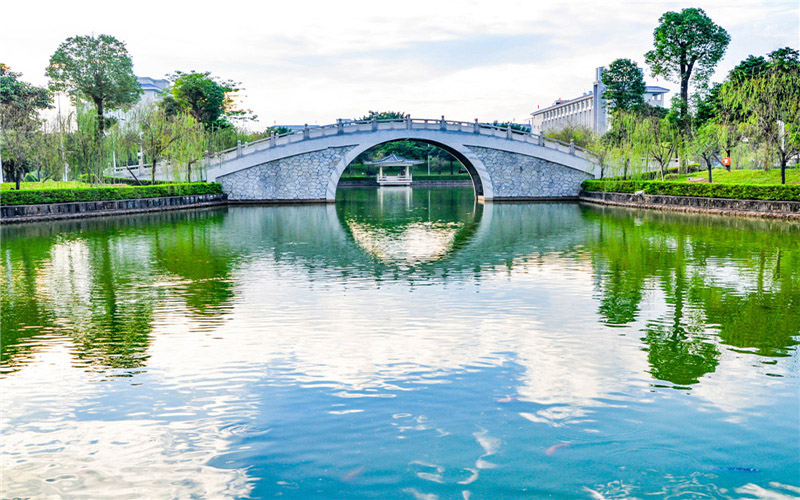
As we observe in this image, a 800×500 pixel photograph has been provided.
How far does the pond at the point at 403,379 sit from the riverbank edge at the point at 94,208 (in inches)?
498

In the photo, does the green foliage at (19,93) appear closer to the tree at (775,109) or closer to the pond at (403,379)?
the pond at (403,379)

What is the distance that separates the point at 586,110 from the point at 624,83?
48.8m

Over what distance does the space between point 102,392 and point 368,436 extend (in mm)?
2793

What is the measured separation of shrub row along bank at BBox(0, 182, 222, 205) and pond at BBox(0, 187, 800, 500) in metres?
13.3

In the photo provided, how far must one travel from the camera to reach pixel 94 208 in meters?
29.2

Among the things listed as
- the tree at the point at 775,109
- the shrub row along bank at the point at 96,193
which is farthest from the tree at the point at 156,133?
the tree at the point at 775,109

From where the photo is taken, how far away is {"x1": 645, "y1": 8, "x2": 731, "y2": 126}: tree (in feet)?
129

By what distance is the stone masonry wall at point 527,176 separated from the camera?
41.7 meters

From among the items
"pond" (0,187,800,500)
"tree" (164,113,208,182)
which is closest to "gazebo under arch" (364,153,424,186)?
"tree" (164,113,208,182)

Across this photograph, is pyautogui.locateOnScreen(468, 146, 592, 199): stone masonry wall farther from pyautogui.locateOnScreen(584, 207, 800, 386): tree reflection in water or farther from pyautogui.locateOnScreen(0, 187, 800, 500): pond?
pyautogui.locateOnScreen(0, 187, 800, 500): pond

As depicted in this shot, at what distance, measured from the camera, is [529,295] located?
1129 centimetres

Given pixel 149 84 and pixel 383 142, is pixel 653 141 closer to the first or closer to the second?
pixel 383 142

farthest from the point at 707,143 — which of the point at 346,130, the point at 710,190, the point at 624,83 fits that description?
the point at 346,130

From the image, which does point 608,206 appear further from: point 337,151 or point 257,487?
point 257,487
